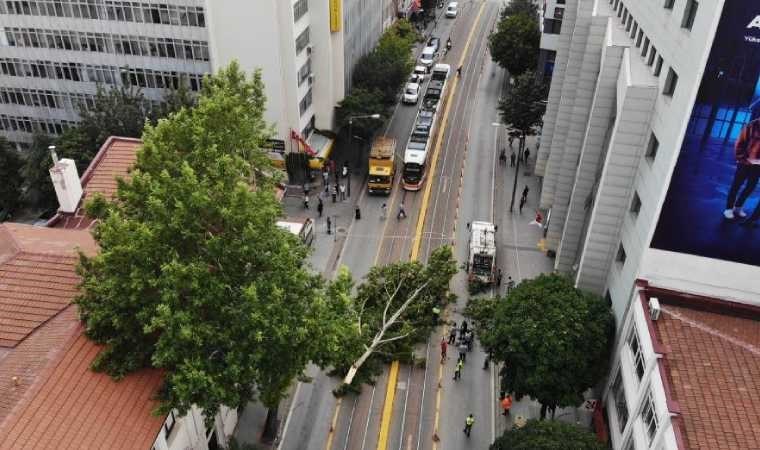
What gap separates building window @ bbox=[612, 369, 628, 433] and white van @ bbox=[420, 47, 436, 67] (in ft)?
208

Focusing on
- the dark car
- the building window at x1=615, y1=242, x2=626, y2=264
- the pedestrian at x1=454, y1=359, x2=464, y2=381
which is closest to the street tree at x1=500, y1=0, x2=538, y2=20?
the dark car

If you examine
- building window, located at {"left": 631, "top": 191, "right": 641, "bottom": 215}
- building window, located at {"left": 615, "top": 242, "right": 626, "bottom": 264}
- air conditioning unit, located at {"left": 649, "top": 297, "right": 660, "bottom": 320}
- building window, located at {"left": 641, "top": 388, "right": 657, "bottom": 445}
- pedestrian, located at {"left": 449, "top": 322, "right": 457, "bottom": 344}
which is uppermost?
building window, located at {"left": 631, "top": 191, "right": 641, "bottom": 215}

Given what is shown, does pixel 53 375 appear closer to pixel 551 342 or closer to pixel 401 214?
pixel 551 342

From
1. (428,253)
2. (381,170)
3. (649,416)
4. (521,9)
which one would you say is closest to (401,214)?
(381,170)

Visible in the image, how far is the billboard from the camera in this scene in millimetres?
23906

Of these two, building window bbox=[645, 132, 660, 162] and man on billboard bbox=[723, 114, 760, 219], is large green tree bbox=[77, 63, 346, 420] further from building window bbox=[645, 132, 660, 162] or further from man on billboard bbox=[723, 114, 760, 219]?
man on billboard bbox=[723, 114, 760, 219]

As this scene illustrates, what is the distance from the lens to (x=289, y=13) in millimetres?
51469

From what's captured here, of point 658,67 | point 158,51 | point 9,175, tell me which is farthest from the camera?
point 158,51

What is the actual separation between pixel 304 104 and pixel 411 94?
21.3m

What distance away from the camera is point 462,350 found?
3806 cm

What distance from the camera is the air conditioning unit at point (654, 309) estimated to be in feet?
88.9

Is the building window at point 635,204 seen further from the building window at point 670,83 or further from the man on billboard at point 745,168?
the building window at point 670,83

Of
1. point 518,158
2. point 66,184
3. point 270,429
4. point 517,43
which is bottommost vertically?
point 270,429

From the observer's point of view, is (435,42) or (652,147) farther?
(435,42)
